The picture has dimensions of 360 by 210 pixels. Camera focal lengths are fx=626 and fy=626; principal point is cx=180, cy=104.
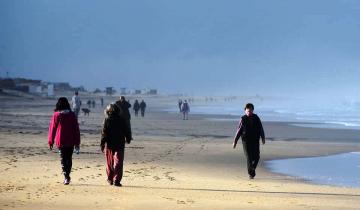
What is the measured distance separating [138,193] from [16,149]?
8.74 meters

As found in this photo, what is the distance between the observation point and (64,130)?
11.7 metres

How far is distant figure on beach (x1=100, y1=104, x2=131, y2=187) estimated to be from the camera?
1182 centimetres

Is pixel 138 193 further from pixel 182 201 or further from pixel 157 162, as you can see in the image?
pixel 157 162

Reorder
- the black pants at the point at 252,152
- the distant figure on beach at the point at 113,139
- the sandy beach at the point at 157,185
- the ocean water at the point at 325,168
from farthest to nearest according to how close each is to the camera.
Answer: the ocean water at the point at 325,168
the black pants at the point at 252,152
the distant figure on beach at the point at 113,139
the sandy beach at the point at 157,185

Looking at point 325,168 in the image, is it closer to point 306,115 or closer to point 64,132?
point 64,132

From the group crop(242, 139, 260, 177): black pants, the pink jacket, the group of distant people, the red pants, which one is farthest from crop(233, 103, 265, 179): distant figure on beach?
the pink jacket

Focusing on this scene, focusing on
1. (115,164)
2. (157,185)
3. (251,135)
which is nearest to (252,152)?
(251,135)

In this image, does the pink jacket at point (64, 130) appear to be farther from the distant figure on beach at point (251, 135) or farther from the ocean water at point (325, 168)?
the ocean water at point (325, 168)

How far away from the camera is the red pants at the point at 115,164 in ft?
38.4

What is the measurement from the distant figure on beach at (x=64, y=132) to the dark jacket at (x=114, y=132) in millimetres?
527

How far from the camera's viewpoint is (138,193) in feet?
35.3

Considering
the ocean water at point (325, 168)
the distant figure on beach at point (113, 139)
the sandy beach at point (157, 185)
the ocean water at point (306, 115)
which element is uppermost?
the distant figure on beach at point (113, 139)

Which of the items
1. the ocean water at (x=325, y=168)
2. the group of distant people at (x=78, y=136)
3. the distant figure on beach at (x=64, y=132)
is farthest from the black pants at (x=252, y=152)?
the distant figure on beach at (x=64, y=132)

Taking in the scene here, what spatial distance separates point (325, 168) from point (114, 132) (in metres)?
7.52
